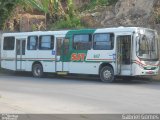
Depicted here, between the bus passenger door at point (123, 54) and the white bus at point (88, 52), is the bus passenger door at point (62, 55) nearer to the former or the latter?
the white bus at point (88, 52)

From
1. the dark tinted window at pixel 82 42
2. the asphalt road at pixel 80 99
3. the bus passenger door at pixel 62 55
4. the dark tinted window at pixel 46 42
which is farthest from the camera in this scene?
the dark tinted window at pixel 46 42

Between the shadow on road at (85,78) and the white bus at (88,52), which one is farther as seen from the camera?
the shadow on road at (85,78)

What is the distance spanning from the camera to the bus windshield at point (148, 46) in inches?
934

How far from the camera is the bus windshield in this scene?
23730mm

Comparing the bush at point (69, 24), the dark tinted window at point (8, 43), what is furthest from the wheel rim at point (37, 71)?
the bush at point (69, 24)

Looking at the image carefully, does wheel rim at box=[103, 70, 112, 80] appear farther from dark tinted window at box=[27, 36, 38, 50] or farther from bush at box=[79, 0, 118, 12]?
bush at box=[79, 0, 118, 12]

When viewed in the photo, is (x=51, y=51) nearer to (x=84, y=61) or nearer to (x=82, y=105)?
(x=84, y=61)

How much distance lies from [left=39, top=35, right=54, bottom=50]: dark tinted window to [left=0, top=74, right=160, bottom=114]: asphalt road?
20.5ft

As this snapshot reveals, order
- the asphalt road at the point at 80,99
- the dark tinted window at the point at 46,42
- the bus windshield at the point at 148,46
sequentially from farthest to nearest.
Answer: the dark tinted window at the point at 46,42 < the bus windshield at the point at 148,46 < the asphalt road at the point at 80,99

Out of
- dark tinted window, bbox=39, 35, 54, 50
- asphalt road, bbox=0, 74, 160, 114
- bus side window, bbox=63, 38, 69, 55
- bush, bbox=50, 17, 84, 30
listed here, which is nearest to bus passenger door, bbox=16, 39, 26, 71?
dark tinted window, bbox=39, 35, 54, 50

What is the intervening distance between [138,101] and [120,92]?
315 centimetres

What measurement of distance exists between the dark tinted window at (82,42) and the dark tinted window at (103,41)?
0.45m

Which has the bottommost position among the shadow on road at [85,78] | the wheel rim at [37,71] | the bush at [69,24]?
the shadow on road at [85,78]

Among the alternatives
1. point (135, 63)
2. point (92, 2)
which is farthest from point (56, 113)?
point (92, 2)
